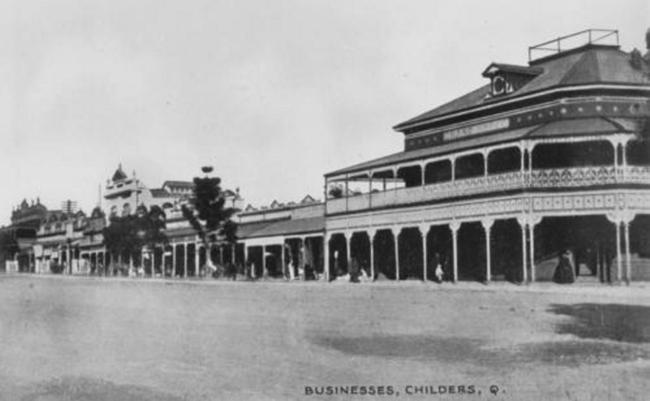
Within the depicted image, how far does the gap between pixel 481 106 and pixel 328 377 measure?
84.8 feet

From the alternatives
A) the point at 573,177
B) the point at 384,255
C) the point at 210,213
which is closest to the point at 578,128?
the point at 573,177

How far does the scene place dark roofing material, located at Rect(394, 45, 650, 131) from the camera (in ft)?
Answer: 99.6

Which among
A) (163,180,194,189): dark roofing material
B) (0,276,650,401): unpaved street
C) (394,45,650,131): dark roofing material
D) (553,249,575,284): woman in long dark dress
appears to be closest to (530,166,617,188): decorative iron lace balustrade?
(553,249,575,284): woman in long dark dress

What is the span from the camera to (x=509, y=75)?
33.5 metres

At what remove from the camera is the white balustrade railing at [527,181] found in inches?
1042

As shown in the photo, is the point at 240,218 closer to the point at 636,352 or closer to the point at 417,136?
the point at 417,136

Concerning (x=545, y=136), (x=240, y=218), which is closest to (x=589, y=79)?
(x=545, y=136)

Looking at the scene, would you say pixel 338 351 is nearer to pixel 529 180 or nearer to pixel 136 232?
pixel 529 180

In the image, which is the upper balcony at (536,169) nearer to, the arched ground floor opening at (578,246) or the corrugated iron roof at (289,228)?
the arched ground floor opening at (578,246)

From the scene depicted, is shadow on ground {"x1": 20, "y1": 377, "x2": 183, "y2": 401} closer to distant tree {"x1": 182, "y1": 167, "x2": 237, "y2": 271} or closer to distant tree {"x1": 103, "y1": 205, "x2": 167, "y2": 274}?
distant tree {"x1": 182, "y1": 167, "x2": 237, "y2": 271}

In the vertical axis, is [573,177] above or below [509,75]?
below

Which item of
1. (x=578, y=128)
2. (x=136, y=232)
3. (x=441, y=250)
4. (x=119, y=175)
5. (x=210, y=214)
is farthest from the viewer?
(x=119, y=175)

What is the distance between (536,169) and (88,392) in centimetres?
2223

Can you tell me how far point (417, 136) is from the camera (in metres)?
38.6
